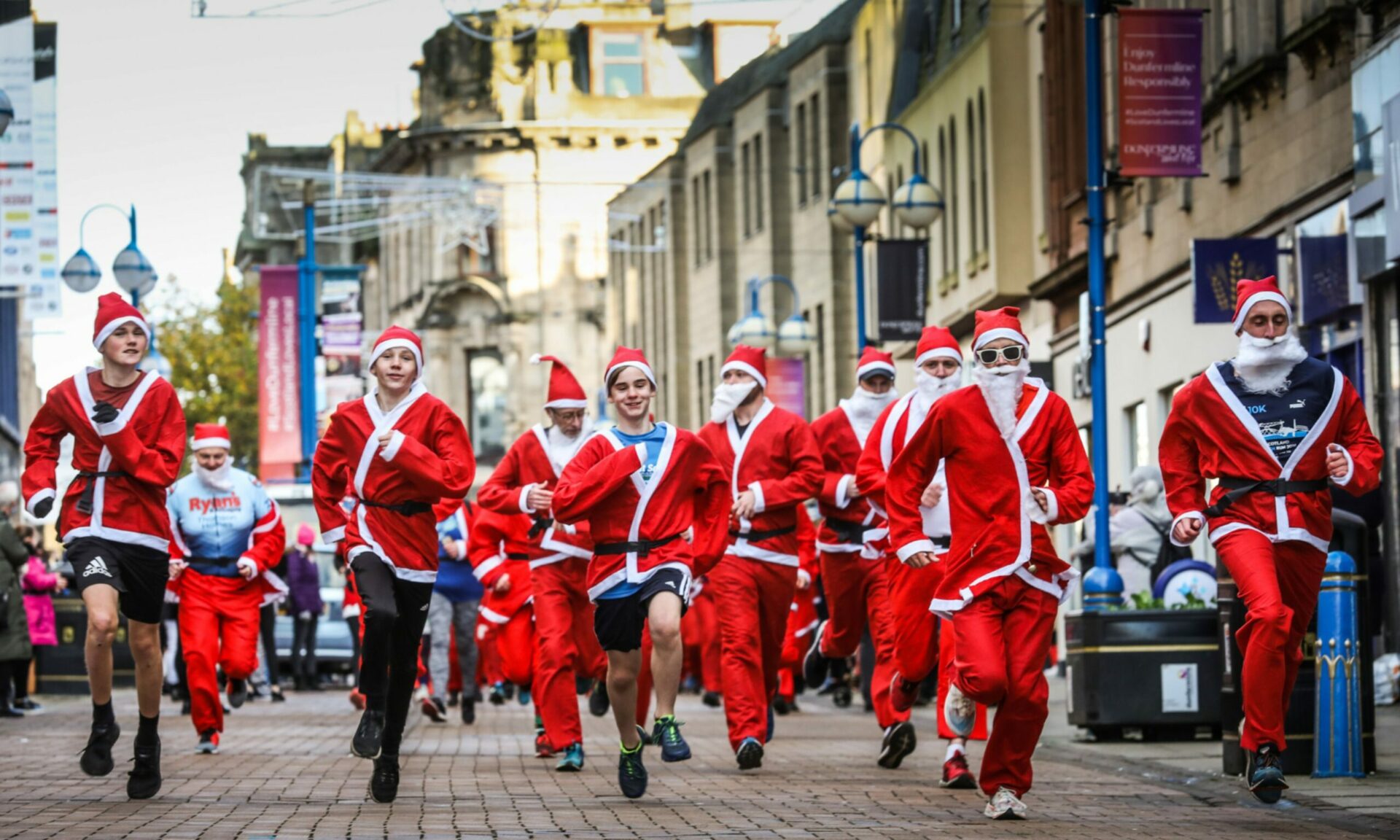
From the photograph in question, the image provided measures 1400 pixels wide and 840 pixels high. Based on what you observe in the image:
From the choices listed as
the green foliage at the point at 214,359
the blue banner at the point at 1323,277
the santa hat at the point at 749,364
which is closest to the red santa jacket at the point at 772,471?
the santa hat at the point at 749,364

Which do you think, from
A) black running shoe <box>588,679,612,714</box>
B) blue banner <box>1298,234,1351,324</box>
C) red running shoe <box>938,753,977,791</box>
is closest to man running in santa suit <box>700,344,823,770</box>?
red running shoe <box>938,753,977,791</box>

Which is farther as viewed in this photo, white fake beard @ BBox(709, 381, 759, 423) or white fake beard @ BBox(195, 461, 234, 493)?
white fake beard @ BBox(195, 461, 234, 493)

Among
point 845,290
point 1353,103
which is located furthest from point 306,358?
point 1353,103

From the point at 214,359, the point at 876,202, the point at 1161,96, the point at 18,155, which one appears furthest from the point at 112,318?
the point at 214,359

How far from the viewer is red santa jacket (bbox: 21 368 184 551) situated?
12.2 meters

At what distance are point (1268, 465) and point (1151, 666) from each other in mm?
4733

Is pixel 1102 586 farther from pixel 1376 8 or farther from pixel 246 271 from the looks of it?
pixel 246 271

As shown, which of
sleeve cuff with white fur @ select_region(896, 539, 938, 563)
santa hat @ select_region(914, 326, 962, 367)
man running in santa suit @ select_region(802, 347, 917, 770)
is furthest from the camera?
man running in santa suit @ select_region(802, 347, 917, 770)

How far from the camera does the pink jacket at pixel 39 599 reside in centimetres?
2650

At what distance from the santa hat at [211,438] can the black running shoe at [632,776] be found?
6.77m

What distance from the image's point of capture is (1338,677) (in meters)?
13.1

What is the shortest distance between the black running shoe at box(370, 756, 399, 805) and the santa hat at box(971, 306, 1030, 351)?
3.02 m

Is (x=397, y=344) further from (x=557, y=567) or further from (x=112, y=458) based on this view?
(x=557, y=567)

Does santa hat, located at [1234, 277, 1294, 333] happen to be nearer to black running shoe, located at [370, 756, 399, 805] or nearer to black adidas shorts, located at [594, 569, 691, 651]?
black adidas shorts, located at [594, 569, 691, 651]
